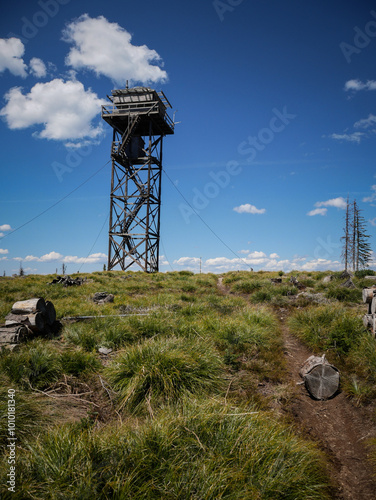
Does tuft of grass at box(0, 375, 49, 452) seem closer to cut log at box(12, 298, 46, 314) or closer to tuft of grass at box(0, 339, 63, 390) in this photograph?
tuft of grass at box(0, 339, 63, 390)

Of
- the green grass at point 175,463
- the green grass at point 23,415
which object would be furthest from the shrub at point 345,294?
the green grass at point 23,415

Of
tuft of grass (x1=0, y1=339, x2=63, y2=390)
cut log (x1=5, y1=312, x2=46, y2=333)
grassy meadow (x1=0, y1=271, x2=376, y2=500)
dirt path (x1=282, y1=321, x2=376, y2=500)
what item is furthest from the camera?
cut log (x1=5, y1=312, x2=46, y2=333)

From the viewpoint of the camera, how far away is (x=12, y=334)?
19.1ft

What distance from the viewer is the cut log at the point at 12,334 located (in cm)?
571

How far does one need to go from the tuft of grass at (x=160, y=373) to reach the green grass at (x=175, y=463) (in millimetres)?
784

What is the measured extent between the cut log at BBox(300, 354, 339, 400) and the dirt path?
0.36 ft

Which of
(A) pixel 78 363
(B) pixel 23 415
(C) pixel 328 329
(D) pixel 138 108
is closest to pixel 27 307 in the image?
(A) pixel 78 363

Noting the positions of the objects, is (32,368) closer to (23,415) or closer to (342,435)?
(23,415)

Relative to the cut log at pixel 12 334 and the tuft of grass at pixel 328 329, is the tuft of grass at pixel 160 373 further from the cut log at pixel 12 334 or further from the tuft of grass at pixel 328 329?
the tuft of grass at pixel 328 329

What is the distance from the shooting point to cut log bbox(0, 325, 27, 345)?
5711 mm

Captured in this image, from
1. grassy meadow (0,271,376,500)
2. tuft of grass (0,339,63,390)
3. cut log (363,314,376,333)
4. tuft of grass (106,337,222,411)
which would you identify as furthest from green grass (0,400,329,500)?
cut log (363,314,376,333)

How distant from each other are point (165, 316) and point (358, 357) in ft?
14.8

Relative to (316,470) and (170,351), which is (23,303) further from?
(316,470)

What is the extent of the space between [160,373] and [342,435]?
2655mm
